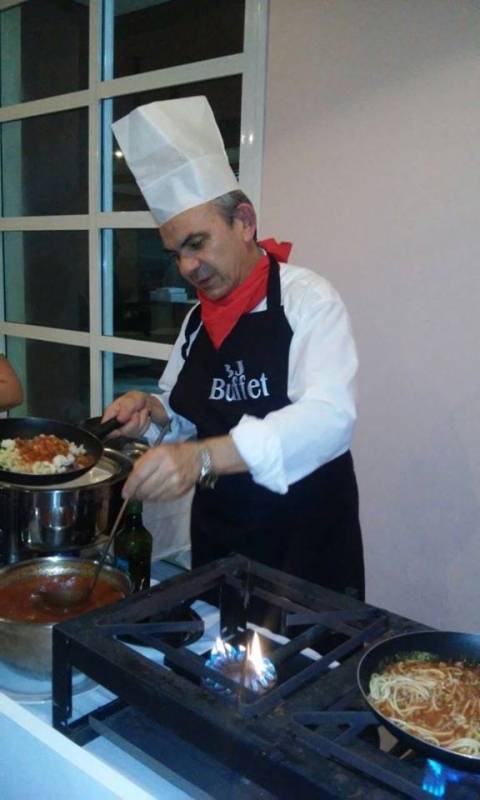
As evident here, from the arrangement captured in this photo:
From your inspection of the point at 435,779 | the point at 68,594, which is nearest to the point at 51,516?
the point at 68,594

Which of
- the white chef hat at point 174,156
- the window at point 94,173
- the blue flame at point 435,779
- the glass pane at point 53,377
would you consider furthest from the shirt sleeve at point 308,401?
the glass pane at point 53,377

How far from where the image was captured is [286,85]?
188 cm

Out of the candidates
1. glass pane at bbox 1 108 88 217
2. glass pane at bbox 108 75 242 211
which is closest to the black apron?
glass pane at bbox 108 75 242 211

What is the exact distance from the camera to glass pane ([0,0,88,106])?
8.87 ft

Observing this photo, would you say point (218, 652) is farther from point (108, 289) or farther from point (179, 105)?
point (108, 289)

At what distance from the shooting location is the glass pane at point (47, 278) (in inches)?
111

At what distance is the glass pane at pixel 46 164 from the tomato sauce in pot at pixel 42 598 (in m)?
2.07

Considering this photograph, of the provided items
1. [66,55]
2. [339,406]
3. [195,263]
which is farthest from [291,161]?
[66,55]

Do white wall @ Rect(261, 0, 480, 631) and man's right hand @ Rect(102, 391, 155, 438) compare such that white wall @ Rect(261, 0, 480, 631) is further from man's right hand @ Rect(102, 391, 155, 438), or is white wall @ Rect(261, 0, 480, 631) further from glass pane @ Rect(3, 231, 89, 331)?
glass pane @ Rect(3, 231, 89, 331)

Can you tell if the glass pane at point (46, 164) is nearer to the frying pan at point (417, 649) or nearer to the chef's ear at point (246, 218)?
the chef's ear at point (246, 218)

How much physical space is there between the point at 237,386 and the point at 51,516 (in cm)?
45

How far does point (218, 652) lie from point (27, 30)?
311 centimetres

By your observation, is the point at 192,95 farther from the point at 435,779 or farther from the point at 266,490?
the point at 435,779

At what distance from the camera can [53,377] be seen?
3.08 metres
